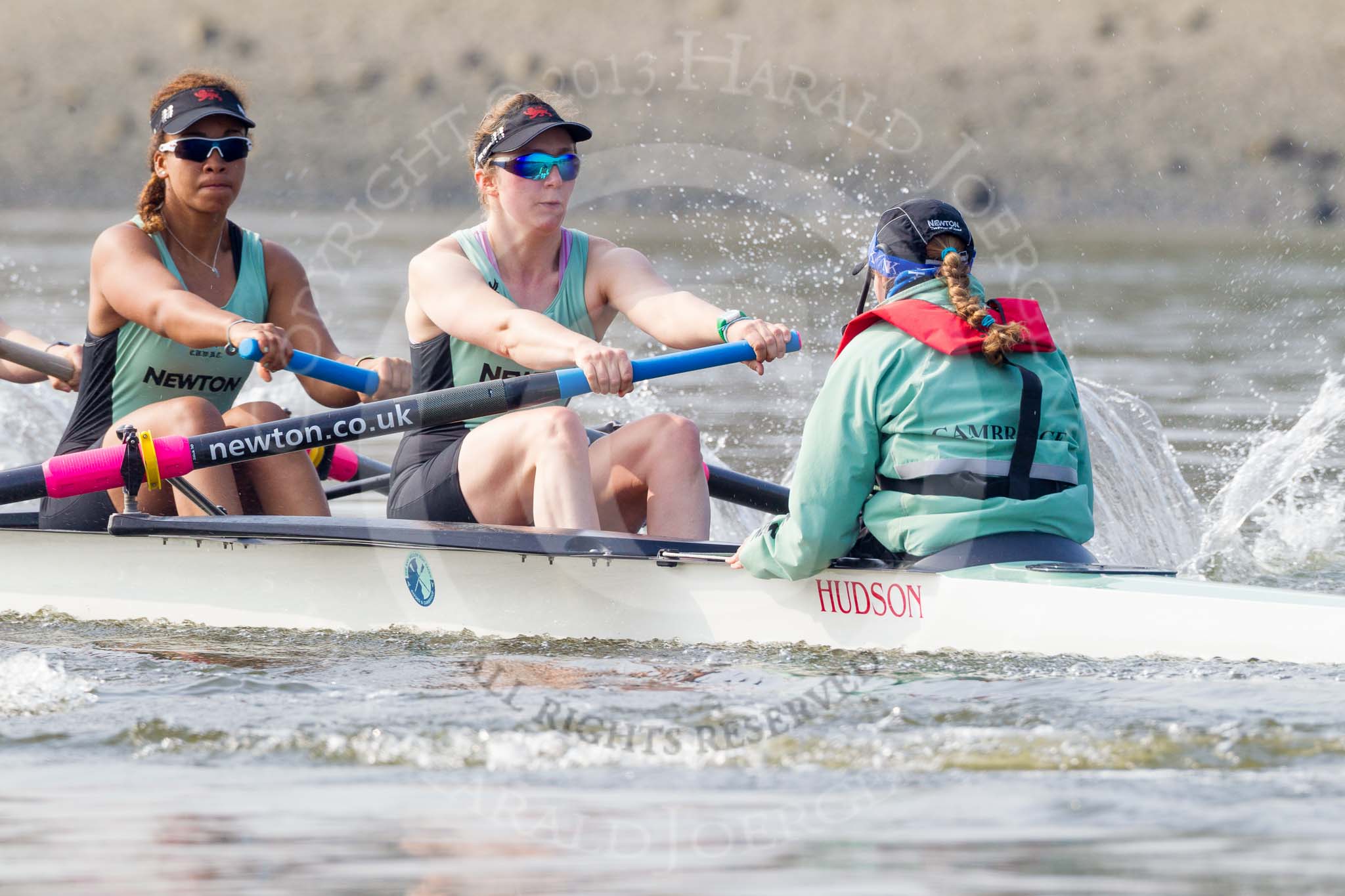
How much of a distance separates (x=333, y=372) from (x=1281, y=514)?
371 centimetres

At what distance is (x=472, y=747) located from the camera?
414 centimetres

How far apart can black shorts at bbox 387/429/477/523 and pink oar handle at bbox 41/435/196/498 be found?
61cm

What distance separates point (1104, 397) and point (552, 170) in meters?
3.37

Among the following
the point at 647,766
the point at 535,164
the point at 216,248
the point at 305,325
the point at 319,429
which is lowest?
the point at 647,766

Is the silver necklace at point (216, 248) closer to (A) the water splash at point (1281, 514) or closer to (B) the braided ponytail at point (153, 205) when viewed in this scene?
(B) the braided ponytail at point (153, 205)

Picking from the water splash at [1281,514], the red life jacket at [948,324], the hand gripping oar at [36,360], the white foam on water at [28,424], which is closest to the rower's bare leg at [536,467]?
the red life jacket at [948,324]

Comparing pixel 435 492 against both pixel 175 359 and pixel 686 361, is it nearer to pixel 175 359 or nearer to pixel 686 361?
pixel 686 361

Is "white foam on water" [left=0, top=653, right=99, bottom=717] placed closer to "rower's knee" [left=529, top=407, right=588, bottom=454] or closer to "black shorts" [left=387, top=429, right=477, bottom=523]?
"black shorts" [left=387, top=429, right=477, bottom=523]

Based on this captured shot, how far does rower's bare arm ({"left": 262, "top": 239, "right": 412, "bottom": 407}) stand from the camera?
19.3 ft

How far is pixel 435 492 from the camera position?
542 cm

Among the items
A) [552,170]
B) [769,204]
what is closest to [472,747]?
[552,170]

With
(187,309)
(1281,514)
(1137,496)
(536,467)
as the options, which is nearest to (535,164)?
(536,467)

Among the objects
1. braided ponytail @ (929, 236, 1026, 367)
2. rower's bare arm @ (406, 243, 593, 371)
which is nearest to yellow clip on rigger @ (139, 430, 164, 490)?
rower's bare arm @ (406, 243, 593, 371)

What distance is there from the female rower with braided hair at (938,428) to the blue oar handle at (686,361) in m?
0.60
